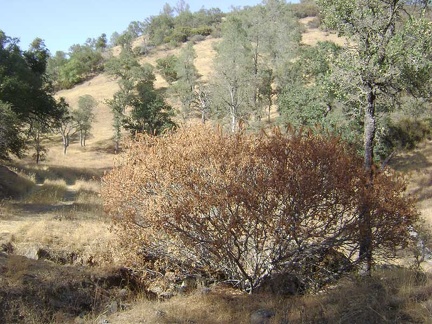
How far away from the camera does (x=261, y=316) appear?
243 inches

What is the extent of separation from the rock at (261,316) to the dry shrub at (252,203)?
134cm

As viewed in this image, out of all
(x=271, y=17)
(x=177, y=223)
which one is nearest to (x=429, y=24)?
(x=177, y=223)

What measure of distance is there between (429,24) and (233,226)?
5.78 metres

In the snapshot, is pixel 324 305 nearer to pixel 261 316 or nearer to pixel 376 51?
pixel 261 316

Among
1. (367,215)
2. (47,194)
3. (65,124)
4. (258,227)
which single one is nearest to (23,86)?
(47,194)

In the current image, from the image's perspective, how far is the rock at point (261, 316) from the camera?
6.03 metres

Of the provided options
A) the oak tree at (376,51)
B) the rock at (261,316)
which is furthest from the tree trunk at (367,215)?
the rock at (261,316)

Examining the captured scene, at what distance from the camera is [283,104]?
28.5 m

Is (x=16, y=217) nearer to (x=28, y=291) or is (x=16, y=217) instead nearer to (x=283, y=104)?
(x=28, y=291)

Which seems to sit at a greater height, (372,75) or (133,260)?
(372,75)

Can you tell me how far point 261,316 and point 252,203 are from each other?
1786mm

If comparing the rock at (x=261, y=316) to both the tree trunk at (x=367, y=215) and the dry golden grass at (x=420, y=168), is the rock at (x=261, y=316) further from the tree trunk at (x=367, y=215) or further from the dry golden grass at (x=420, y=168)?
the dry golden grass at (x=420, y=168)

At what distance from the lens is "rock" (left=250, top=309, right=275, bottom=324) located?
6.03m

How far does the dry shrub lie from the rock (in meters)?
1.34
